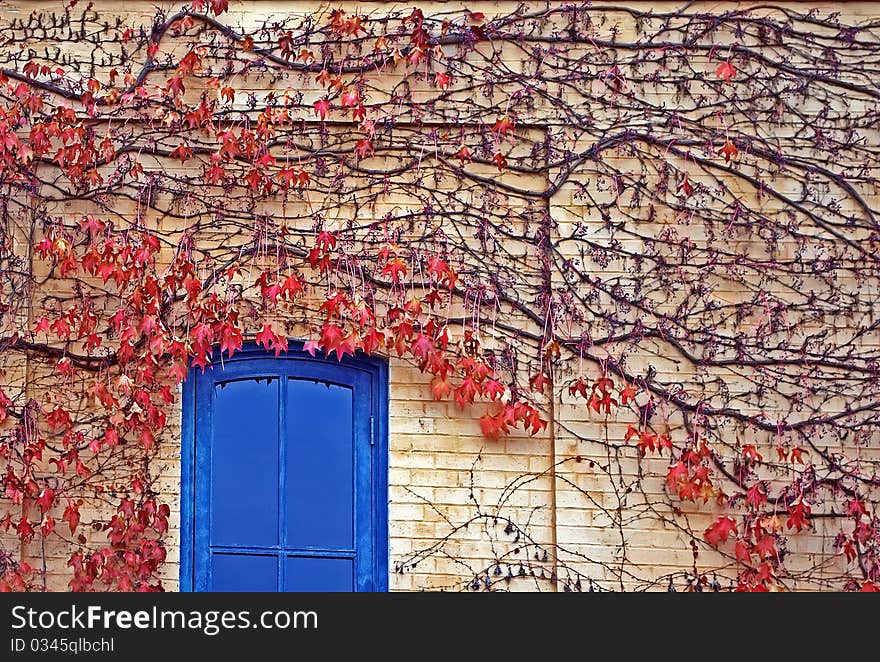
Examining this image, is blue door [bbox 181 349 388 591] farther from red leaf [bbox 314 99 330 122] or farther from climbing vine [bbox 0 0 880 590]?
red leaf [bbox 314 99 330 122]

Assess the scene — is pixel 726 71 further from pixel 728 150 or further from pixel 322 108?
pixel 322 108

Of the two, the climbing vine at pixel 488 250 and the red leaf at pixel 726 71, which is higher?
the red leaf at pixel 726 71

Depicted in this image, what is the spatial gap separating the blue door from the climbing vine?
0.18 m

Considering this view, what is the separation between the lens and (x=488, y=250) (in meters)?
7.81

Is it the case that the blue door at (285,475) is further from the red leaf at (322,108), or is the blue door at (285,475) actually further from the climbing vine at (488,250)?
the red leaf at (322,108)

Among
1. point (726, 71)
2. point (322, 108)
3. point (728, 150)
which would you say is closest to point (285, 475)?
point (322, 108)

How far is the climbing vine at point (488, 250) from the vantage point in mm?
7488

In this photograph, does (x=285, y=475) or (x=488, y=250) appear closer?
(x=285, y=475)

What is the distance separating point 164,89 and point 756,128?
3.25 m

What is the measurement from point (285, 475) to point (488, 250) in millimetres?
1614

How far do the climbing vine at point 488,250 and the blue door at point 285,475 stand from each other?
0.18 m

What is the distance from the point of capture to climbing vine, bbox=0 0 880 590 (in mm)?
7488

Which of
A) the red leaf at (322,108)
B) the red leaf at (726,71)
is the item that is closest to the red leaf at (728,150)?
the red leaf at (726,71)

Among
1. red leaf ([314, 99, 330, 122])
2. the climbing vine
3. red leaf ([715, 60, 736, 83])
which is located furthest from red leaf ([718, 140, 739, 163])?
red leaf ([314, 99, 330, 122])
